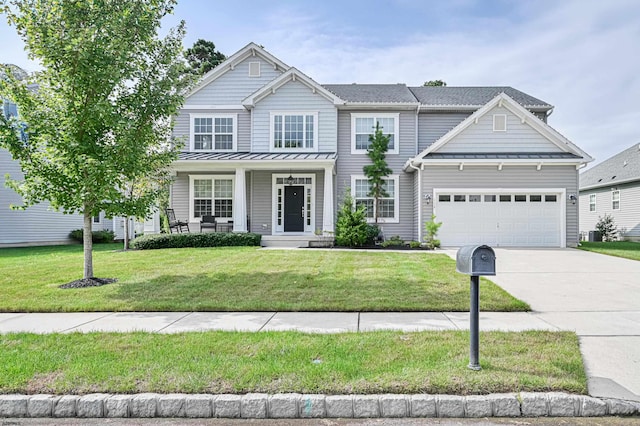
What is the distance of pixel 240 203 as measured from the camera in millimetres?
17719

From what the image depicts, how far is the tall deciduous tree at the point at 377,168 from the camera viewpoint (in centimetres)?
1869

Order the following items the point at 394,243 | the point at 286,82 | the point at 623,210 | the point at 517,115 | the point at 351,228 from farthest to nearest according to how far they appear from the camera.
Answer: the point at 623,210, the point at 286,82, the point at 517,115, the point at 394,243, the point at 351,228

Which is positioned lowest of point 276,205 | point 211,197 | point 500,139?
point 276,205

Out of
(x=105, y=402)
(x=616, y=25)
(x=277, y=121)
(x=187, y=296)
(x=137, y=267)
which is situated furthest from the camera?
(x=277, y=121)

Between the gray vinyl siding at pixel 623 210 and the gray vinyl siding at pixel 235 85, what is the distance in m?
22.0

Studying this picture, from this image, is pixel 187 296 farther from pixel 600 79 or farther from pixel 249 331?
pixel 600 79

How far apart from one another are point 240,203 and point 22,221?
41.1 ft

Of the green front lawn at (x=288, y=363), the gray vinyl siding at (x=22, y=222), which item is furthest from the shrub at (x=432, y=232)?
the gray vinyl siding at (x=22, y=222)

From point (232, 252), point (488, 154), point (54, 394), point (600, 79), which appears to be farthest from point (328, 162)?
point (54, 394)

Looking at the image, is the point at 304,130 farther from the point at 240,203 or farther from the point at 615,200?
the point at 615,200

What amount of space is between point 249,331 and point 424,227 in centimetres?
1282

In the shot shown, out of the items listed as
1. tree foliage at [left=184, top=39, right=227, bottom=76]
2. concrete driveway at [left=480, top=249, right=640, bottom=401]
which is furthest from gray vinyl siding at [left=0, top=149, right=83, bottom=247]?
concrete driveway at [left=480, top=249, right=640, bottom=401]

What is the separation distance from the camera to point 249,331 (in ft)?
17.4

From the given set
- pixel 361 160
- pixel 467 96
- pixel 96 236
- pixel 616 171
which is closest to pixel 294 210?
pixel 361 160
